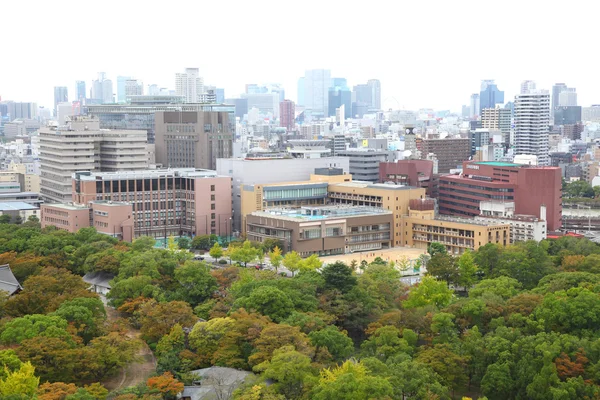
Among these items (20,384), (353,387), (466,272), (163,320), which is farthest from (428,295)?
(20,384)

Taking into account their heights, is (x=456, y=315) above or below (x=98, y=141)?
below

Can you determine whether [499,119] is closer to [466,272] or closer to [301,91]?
[466,272]

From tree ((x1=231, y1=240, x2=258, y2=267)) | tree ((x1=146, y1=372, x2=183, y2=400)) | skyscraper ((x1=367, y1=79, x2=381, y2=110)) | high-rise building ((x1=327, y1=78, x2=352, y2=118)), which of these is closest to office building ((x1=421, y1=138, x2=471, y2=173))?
tree ((x1=231, y1=240, x2=258, y2=267))

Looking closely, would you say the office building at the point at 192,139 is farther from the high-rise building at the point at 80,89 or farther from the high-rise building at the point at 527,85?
the high-rise building at the point at 80,89

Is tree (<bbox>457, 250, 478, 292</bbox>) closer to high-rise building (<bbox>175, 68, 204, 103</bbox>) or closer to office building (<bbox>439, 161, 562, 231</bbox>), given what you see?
office building (<bbox>439, 161, 562, 231</bbox>)

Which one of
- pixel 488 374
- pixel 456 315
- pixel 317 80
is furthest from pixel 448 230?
pixel 317 80

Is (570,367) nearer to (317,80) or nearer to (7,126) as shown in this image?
(7,126)

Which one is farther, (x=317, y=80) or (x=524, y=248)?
(x=317, y=80)
